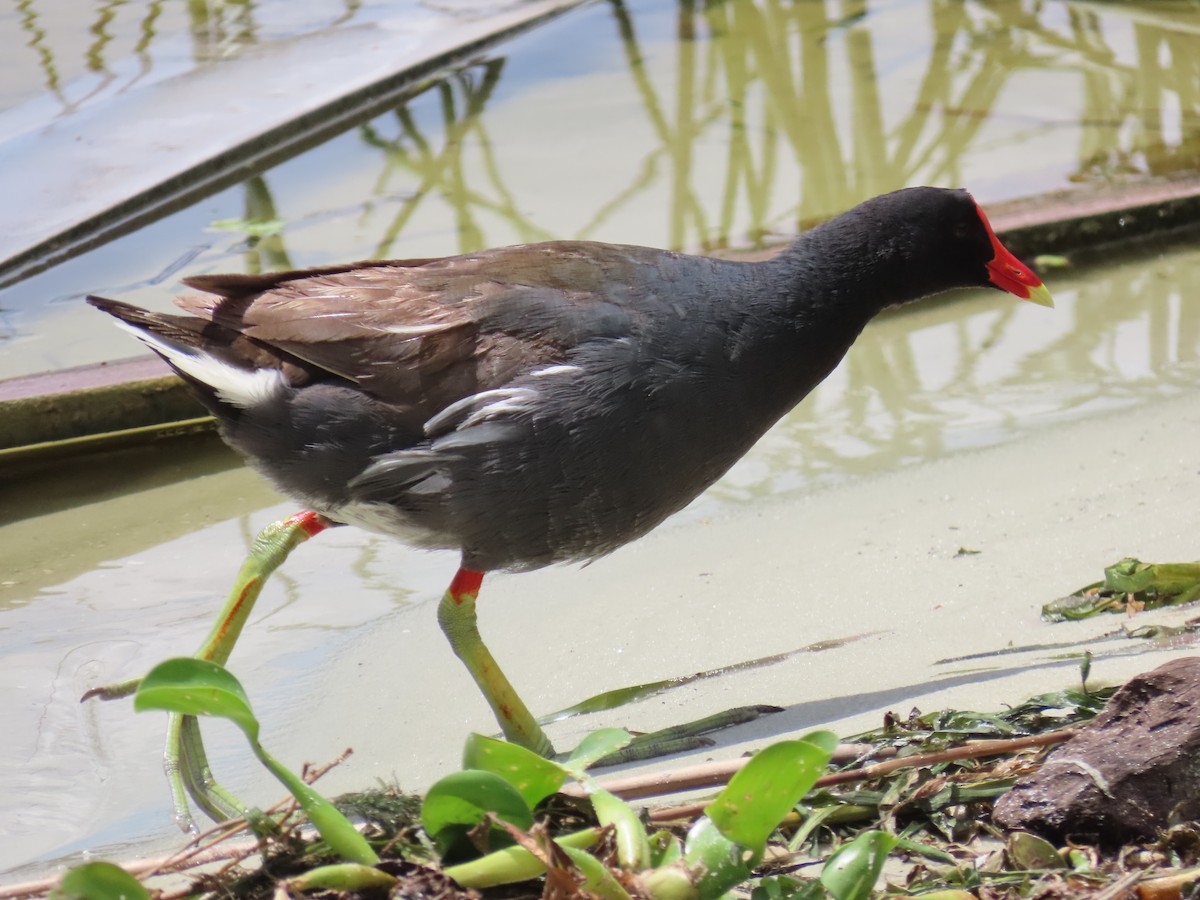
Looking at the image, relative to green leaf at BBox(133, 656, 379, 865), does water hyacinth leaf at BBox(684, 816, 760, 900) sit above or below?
below

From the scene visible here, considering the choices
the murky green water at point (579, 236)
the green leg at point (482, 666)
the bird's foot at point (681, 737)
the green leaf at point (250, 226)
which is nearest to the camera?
the bird's foot at point (681, 737)

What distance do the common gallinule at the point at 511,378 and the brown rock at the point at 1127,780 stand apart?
3.38 ft

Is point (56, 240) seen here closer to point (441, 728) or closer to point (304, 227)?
point (304, 227)

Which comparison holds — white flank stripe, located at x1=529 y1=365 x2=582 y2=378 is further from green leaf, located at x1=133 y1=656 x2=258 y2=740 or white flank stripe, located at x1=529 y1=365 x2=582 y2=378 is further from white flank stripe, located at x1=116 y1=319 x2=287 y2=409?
green leaf, located at x1=133 y1=656 x2=258 y2=740

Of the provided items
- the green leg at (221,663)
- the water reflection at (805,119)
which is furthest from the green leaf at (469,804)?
the water reflection at (805,119)

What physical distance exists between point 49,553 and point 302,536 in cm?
92

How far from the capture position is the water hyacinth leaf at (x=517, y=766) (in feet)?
5.73

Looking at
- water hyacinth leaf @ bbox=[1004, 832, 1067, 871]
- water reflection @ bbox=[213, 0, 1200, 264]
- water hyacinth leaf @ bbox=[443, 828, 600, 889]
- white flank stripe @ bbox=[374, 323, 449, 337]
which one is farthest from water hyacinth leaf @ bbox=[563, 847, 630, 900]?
water reflection @ bbox=[213, 0, 1200, 264]

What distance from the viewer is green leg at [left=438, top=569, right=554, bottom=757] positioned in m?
2.61

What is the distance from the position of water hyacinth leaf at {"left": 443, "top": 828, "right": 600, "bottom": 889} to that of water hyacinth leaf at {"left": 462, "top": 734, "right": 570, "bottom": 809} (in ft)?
0.39

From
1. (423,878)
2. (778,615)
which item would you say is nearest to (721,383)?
(778,615)

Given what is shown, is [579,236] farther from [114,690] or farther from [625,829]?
[625,829]

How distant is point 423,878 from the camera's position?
5.44 ft

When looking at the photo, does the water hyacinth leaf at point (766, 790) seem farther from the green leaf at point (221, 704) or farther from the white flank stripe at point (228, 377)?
the white flank stripe at point (228, 377)
